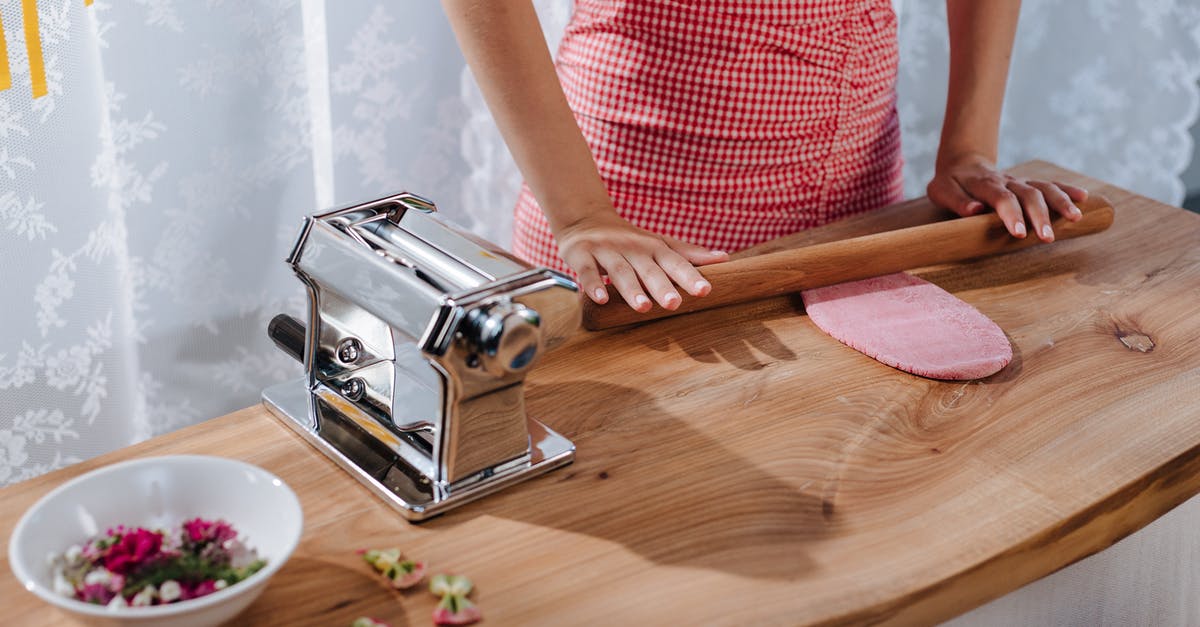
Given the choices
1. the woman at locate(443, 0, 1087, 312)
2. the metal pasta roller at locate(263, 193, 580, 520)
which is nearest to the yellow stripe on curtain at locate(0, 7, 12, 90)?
the woman at locate(443, 0, 1087, 312)

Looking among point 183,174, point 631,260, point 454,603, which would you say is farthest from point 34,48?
point 454,603

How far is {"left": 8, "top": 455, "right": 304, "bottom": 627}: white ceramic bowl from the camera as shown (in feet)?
2.12

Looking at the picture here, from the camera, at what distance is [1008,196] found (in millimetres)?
1245

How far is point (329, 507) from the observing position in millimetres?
793

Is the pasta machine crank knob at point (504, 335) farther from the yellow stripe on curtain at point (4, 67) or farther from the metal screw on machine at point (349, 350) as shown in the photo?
the yellow stripe on curtain at point (4, 67)

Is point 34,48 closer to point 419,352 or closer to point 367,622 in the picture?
point 419,352

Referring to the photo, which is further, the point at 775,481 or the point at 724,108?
the point at 724,108

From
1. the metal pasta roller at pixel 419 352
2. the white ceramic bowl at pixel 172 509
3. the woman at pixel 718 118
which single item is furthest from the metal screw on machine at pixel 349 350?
the woman at pixel 718 118

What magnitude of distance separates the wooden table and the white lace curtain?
2.38 feet

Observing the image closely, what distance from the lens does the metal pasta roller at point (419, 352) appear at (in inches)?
29.1

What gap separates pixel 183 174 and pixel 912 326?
1038 mm

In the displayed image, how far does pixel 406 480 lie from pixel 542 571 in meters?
0.14

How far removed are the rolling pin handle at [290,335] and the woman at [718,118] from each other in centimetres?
30

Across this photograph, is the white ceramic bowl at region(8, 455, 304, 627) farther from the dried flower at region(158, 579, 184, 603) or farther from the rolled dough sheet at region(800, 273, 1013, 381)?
the rolled dough sheet at region(800, 273, 1013, 381)
